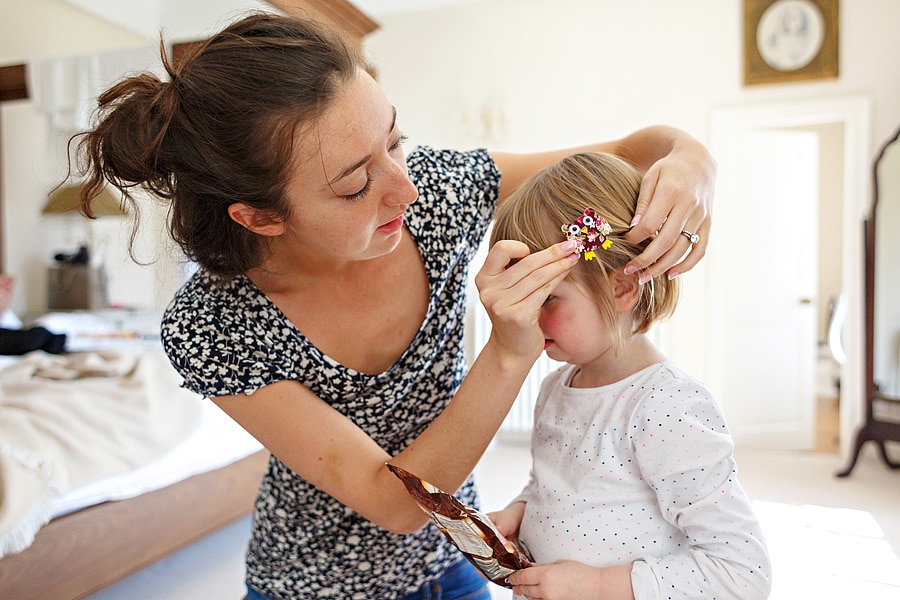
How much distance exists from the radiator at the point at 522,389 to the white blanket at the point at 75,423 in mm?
2195

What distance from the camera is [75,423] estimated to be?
2389 mm

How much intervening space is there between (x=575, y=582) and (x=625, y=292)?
0.40m

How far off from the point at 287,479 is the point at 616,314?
60 centimetres

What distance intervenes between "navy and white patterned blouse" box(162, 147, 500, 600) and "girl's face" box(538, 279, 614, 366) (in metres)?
0.21

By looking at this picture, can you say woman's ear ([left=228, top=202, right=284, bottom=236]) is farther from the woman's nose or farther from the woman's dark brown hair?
the woman's nose

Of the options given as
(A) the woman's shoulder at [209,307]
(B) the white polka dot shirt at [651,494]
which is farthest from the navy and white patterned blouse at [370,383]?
(B) the white polka dot shirt at [651,494]

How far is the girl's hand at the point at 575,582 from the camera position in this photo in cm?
90

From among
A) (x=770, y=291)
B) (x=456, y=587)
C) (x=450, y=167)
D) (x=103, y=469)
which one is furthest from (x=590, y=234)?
(x=770, y=291)

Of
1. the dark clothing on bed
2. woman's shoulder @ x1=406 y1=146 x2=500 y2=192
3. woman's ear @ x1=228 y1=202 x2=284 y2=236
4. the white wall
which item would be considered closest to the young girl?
woman's shoulder @ x1=406 y1=146 x2=500 y2=192

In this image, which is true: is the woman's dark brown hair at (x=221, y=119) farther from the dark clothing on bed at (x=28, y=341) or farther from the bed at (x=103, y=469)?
the dark clothing on bed at (x=28, y=341)

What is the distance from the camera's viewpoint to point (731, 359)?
4.82 m

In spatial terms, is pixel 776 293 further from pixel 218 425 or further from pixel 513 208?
pixel 513 208

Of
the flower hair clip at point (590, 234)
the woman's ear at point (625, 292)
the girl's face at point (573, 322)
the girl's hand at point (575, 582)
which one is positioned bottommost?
the girl's hand at point (575, 582)

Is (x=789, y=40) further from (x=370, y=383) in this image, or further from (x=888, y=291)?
(x=370, y=383)
